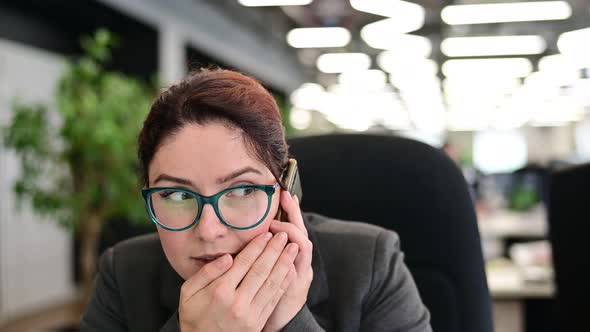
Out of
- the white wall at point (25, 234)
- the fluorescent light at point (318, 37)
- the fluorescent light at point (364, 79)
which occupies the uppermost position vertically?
the fluorescent light at point (318, 37)

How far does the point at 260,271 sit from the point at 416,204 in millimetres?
453

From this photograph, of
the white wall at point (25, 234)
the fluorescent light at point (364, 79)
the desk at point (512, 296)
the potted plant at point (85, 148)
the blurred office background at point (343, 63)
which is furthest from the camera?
the fluorescent light at point (364, 79)

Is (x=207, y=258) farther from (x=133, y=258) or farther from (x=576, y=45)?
(x=576, y=45)

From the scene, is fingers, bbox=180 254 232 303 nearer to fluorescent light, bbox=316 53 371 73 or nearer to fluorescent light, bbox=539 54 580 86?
fluorescent light, bbox=316 53 371 73

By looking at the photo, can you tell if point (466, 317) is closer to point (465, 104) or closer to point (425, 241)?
point (425, 241)

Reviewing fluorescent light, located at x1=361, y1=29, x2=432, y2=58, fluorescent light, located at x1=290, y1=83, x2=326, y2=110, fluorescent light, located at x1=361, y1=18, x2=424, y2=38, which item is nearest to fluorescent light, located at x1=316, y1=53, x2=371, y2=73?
fluorescent light, located at x1=361, y1=29, x2=432, y2=58

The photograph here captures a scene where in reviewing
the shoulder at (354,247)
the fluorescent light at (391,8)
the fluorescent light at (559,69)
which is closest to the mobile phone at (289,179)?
the shoulder at (354,247)

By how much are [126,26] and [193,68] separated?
5.15m

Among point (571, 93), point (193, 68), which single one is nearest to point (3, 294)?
point (193, 68)

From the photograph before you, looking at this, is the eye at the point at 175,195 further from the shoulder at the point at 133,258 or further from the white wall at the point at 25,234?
the white wall at the point at 25,234

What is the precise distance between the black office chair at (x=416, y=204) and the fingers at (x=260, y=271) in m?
0.40

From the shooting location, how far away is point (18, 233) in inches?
185

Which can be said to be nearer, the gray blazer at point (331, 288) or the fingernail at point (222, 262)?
the fingernail at point (222, 262)

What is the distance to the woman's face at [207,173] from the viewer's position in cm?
78
